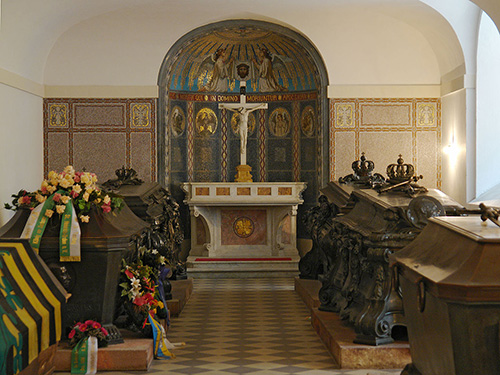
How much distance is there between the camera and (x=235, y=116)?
14.5 meters

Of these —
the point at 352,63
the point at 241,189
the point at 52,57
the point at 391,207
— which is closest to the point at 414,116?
the point at 352,63

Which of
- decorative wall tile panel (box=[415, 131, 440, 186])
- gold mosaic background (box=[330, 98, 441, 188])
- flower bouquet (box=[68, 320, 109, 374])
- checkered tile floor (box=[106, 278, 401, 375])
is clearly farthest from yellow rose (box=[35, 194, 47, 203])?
decorative wall tile panel (box=[415, 131, 440, 186])

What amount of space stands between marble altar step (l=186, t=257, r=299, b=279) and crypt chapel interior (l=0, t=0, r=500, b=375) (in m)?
0.04

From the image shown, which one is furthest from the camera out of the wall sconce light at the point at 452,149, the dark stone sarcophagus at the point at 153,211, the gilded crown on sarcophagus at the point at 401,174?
the wall sconce light at the point at 452,149

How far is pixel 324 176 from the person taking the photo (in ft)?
43.5

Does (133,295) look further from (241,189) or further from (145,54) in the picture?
(145,54)

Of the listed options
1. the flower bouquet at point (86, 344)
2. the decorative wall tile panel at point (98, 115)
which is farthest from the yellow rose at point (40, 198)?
the decorative wall tile panel at point (98, 115)

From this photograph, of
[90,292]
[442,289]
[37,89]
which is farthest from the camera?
[37,89]

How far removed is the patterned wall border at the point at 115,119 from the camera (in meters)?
13.2

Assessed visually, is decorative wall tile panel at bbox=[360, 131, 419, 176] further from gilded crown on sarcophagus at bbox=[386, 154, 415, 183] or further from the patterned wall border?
gilded crown on sarcophagus at bbox=[386, 154, 415, 183]

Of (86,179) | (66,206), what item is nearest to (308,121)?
(86,179)

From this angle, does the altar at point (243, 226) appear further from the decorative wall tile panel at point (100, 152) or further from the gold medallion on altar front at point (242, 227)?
the decorative wall tile panel at point (100, 152)

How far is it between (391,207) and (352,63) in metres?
7.45

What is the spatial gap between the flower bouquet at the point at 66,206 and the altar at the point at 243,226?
6.65 m
